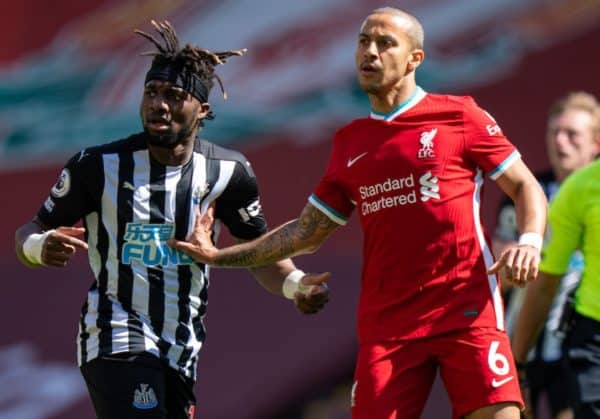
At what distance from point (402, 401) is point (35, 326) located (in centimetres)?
484

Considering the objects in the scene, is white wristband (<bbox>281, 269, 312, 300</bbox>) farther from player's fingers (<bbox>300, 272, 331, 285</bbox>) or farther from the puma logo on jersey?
the puma logo on jersey

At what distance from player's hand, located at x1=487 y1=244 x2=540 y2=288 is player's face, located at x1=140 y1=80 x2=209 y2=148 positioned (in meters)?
1.53

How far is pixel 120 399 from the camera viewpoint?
565 centimetres

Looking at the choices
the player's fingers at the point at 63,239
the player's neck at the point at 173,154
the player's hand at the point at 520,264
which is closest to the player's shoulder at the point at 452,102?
the player's hand at the point at 520,264

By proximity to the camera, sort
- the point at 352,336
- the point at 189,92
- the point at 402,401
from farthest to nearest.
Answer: the point at 352,336, the point at 189,92, the point at 402,401

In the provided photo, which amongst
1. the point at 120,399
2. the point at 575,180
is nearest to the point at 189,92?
the point at 120,399

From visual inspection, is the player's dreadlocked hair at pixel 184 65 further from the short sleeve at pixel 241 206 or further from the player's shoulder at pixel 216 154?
the short sleeve at pixel 241 206

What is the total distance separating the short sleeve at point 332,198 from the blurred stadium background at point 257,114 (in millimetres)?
3801

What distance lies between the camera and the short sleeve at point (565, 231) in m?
6.28

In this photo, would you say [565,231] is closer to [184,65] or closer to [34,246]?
[184,65]

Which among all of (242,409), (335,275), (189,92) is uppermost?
(189,92)

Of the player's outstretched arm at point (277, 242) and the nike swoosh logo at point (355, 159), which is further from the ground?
the nike swoosh logo at point (355, 159)

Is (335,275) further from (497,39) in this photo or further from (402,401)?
(402,401)

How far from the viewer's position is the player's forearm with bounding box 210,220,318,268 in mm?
6016
